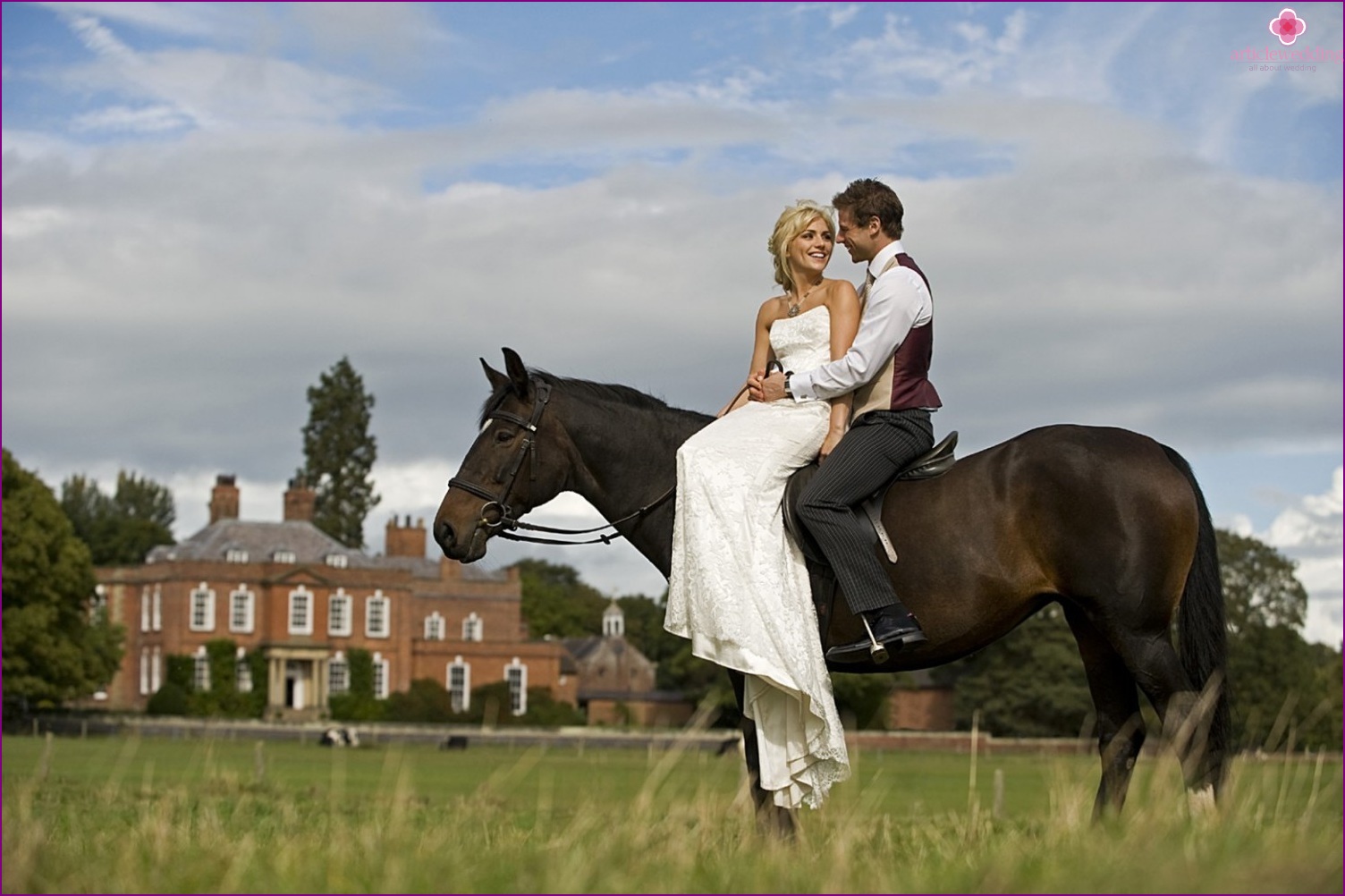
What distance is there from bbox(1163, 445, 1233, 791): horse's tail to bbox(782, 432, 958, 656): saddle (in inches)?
44.9

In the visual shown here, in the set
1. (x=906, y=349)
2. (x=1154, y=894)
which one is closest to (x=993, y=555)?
(x=906, y=349)

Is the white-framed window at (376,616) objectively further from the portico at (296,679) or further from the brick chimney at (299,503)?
the brick chimney at (299,503)

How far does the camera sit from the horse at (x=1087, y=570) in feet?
25.5

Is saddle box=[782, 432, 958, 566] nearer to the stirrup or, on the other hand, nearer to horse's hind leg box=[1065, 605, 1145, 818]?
the stirrup

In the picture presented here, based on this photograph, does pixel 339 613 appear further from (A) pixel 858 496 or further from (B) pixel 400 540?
(A) pixel 858 496

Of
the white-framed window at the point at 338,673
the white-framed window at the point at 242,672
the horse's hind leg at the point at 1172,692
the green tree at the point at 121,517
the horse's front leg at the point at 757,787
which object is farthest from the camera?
the green tree at the point at 121,517

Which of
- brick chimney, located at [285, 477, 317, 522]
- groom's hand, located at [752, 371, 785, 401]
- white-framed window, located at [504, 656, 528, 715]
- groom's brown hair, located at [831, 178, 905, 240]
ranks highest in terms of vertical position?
brick chimney, located at [285, 477, 317, 522]

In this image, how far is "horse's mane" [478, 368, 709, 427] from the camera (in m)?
8.65

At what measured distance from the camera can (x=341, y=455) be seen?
105 m

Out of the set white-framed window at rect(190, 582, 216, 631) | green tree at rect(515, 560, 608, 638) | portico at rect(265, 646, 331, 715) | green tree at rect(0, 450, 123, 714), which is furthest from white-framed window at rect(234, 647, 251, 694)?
green tree at rect(515, 560, 608, 638)

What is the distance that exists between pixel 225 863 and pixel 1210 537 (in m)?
5.04

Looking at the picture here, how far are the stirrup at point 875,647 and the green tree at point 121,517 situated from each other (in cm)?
11339

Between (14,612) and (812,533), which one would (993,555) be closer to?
(812,533)

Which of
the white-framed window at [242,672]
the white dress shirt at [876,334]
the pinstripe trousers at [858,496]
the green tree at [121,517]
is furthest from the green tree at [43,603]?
the pinstripe trousers at [858,496]
